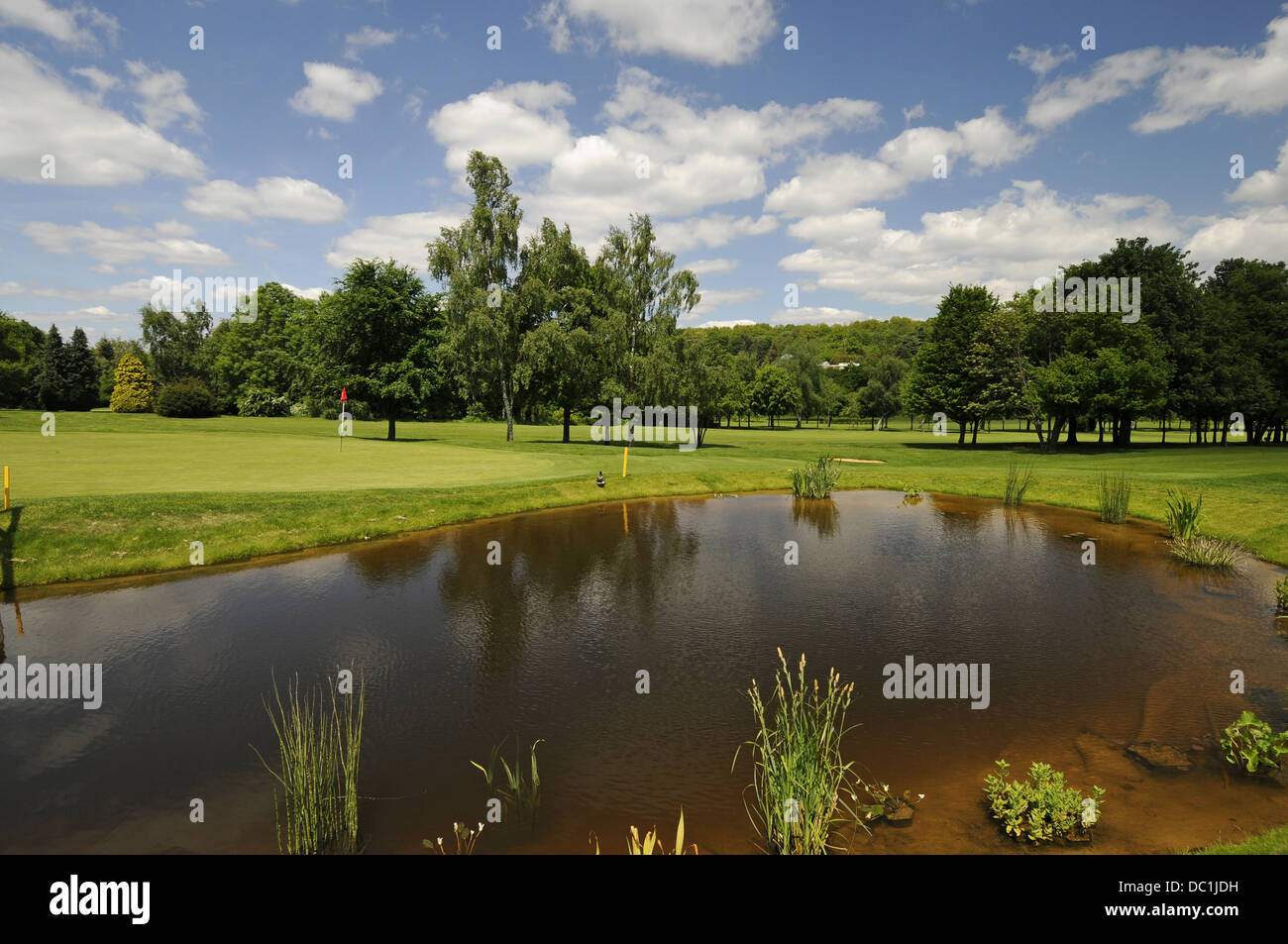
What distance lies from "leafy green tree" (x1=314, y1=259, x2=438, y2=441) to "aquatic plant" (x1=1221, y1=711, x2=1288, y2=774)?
56.1 m

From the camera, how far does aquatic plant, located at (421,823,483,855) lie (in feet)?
22.3

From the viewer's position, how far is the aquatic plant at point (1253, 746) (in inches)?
324

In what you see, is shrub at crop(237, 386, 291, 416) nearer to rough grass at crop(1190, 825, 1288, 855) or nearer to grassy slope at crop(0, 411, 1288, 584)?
grassy slope at crop(0, 411, 1288, 584)

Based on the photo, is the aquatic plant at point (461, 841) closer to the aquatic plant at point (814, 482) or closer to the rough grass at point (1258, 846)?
the rough grass at point (1258, 846)

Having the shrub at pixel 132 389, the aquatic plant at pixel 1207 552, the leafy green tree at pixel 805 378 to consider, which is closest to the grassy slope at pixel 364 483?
the aquatic plant at pixel 1207 552

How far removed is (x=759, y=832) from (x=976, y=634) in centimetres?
843

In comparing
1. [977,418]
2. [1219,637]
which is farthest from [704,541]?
[977,418]

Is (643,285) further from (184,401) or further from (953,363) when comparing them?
(184,401)

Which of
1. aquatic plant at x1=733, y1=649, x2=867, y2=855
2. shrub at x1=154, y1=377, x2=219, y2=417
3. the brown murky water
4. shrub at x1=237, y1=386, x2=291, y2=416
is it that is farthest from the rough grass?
shrub at x1=237, y1=386, x2=291, y2=416

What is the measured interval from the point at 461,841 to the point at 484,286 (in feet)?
175

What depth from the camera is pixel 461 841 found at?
694 centimetres

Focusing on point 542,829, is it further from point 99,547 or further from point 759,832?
point 99,547

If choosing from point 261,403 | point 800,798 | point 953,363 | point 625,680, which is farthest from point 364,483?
point 261,403

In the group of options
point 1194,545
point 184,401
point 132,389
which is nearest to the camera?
point 1194,545
